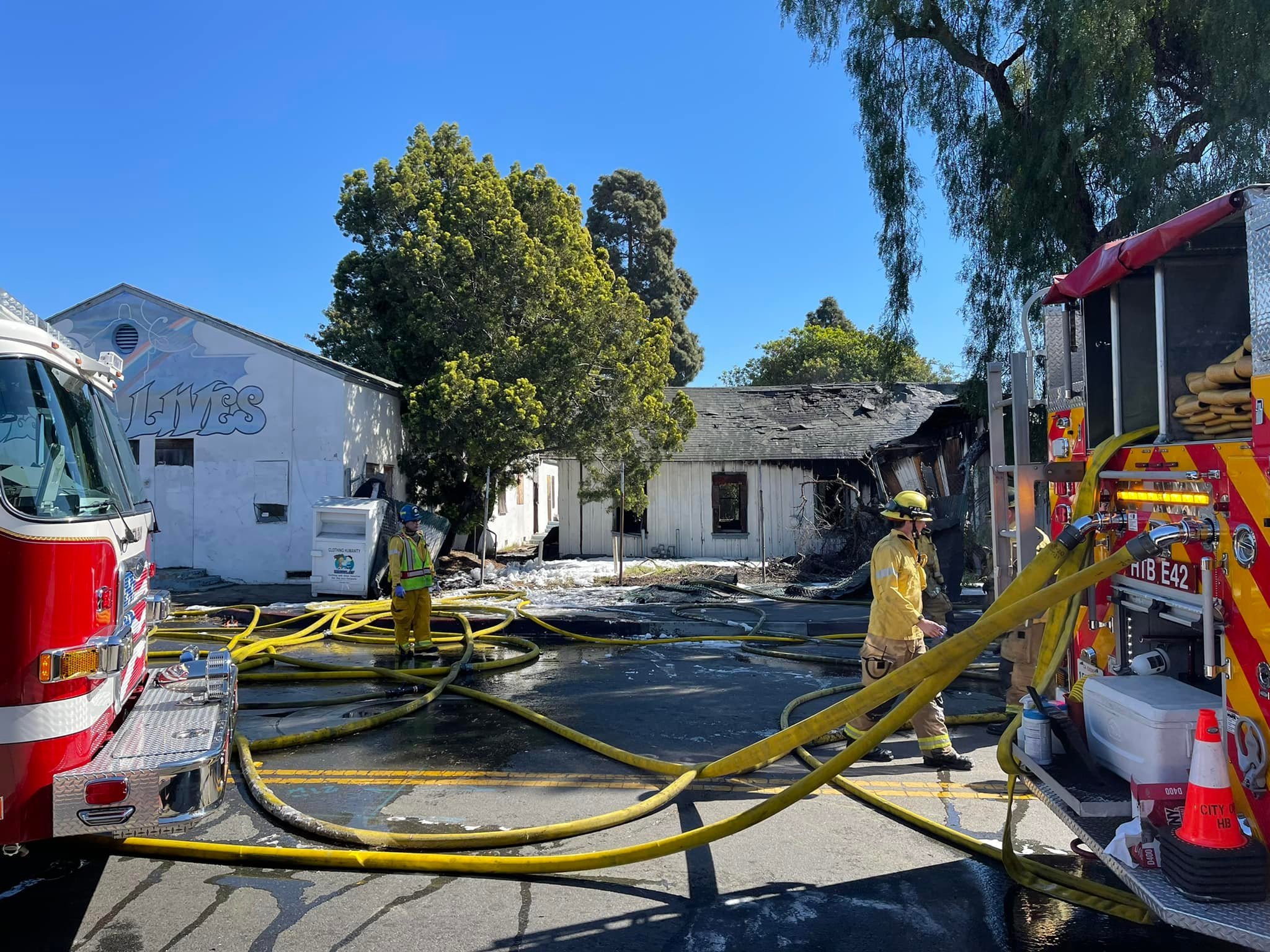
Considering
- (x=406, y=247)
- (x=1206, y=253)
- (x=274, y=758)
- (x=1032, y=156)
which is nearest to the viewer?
(x=1206, y=253)

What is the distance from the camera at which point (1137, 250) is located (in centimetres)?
360

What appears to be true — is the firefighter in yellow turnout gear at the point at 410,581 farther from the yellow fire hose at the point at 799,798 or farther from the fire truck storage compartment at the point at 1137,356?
the fire truck storage compartment at the point at 1137,356

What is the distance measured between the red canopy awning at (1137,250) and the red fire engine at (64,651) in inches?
164

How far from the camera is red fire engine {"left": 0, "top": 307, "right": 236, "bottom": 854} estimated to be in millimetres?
3043

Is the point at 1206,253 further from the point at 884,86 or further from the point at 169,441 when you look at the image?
the point at 169,441

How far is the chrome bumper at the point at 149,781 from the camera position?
310 cm

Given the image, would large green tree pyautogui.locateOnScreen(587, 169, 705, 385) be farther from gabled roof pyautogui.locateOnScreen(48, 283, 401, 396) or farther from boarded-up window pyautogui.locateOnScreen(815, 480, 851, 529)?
gabled roof pyautogui.locateOnScreen(48, 283, 401, 396)

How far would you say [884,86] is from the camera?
14.3 meters

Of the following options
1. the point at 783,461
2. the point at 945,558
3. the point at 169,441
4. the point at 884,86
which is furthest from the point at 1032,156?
the point at 169,441

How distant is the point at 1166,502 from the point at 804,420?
67.0 ft

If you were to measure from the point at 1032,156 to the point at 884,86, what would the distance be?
3.16 m

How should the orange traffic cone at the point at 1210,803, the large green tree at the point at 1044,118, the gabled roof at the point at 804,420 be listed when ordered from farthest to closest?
1. the gabled roof at the point at 804,420
2. the large green tree at the point at 1044,118
3. the orange traffic cone at the point at 1210,803

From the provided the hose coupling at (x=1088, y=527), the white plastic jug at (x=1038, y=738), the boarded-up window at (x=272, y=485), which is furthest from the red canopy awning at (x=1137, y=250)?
the boarded-up window at (x=272, y=485)

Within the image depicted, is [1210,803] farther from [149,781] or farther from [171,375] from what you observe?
[171,375]
